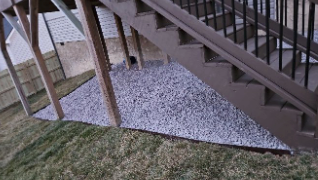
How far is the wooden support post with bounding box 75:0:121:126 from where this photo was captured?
3574 millimetres

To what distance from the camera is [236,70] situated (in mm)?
2658

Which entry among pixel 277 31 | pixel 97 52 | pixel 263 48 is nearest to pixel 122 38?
pixel 97 52

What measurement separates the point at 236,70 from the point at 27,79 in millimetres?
10452

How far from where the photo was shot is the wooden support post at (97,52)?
3.57 meters

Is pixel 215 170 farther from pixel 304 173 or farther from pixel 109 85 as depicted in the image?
pixel 109 85

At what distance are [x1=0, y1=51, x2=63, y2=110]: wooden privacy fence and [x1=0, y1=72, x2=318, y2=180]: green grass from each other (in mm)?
5725

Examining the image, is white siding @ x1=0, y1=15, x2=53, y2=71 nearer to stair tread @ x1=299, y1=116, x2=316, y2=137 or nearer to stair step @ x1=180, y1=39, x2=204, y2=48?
stair step @ x1=180, y1=39, x2=204, y2=48

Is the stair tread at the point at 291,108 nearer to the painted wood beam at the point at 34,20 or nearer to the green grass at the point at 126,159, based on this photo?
the green grass at the point at 126,159

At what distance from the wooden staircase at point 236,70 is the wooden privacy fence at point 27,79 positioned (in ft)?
29.2

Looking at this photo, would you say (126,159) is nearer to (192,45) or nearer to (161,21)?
(192,45)

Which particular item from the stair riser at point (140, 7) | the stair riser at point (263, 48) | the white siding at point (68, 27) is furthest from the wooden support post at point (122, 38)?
the stair riser at point (263, 48)

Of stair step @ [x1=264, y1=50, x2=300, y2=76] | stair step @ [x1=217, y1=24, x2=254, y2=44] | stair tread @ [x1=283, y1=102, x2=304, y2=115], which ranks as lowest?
stair tread @ [x1=283, y1=102, x2=304, y2=115]

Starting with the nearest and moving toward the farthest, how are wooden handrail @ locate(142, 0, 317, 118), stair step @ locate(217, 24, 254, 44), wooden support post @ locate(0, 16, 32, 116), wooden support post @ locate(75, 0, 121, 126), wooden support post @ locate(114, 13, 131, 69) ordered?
wooden handrail @ locate(142, 0, 317, 118) → stair step @ locate(217, 24, 254, 44) → wooden support post @ locate(75, 0, 121, 126) → wooden support post @ locate(0, 16, 32, 116) → wooden support post @ locate(114, 13, 131, 69)

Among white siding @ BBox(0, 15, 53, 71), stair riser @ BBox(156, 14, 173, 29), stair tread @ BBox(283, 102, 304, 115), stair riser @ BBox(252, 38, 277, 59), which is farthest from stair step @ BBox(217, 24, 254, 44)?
white siding @ BBox(0, 15, 53, 71)
